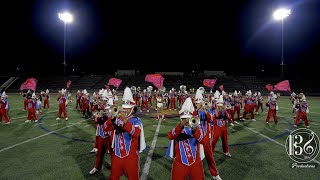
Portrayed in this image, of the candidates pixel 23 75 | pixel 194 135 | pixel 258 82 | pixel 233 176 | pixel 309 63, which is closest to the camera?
pixel 194 135

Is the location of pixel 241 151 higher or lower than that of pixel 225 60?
lower

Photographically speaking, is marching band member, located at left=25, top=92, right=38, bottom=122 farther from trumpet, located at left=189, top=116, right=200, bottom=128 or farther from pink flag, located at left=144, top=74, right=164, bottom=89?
trumpet, located at left=189, top=116, right=200, bottom=128

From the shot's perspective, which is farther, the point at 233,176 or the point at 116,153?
the point at 233,176

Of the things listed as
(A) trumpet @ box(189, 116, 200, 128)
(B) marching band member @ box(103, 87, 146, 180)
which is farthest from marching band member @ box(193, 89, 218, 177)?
(B) marching band member @ box(103, 87, 146, 180)

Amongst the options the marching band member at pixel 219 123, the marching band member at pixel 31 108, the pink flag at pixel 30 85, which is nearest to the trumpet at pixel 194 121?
the marching band member at pixel 219 123

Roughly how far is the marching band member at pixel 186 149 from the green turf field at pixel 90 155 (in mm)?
1828

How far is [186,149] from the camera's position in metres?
3.89

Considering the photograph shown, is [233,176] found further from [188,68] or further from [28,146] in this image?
[188,68]

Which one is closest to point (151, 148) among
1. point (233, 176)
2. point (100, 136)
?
point (100, 136)

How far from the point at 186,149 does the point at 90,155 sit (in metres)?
4.54

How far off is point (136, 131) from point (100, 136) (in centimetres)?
251

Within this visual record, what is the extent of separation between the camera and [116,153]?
3895 mm

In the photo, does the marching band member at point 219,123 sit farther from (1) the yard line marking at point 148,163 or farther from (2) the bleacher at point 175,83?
(2) the bleacher at point 175,83

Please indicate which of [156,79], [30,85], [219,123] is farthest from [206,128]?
[156,79]
